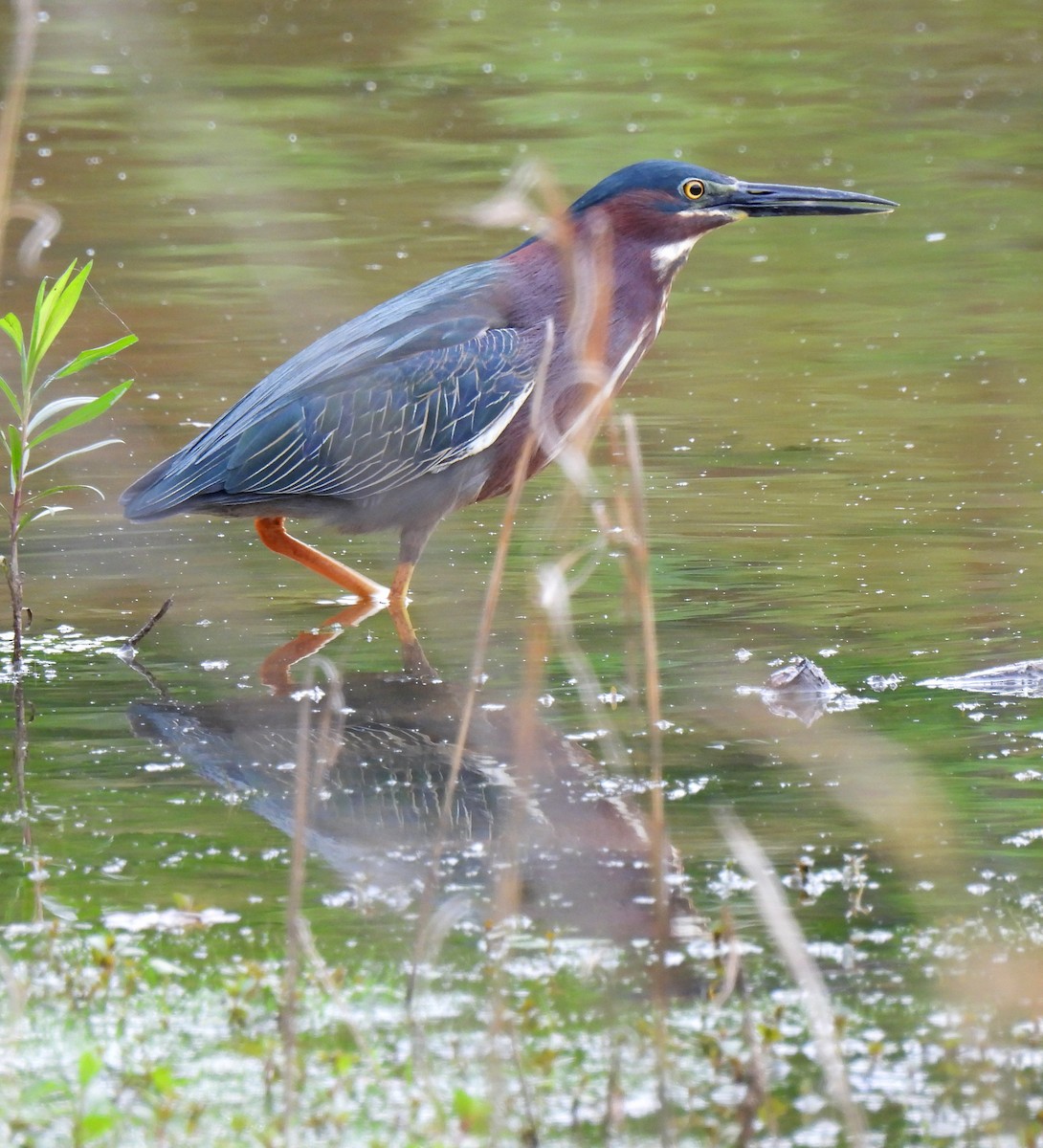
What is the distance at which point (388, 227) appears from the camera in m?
11.6

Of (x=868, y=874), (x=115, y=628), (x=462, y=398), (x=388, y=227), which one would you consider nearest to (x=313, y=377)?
(x=462, y=398)

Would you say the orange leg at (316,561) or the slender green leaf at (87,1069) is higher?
the orange leg at (316,561)

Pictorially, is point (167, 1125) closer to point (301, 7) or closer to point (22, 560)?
point (22, 560)

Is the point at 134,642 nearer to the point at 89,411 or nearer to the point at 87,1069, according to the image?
the point at 89,411

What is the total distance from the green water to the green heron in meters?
0.31

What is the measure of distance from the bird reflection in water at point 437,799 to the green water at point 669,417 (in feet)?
0.26

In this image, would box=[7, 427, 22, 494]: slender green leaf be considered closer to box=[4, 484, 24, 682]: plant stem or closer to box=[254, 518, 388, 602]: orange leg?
box=[4, 484, 24, 682]: plant stem

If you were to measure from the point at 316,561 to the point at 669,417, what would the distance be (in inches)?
91.1

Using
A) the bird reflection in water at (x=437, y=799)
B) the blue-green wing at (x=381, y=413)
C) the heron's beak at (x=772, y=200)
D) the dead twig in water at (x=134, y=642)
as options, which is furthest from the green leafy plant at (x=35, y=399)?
the heron's beak at (x=772, y=200)

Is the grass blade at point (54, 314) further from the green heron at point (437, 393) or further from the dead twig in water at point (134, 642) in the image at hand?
the green heron at point (437, 393)

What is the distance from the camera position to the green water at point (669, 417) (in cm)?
414

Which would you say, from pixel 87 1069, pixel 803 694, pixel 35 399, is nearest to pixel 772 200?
pixel 803 694

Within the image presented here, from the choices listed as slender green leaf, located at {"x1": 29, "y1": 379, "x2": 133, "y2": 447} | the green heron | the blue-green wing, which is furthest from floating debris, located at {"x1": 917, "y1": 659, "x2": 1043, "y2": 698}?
slender green leaf, located at {"x1": 29, "y1": 379, "x2": 133, "y2": 447}

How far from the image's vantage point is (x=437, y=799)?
445cm
